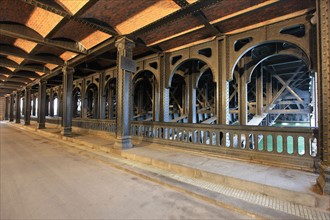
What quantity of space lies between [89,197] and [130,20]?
14.2 feet

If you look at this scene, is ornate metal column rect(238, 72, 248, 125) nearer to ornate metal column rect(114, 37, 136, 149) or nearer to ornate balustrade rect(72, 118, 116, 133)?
ornate metal column rect(114, 37, 136, 149)

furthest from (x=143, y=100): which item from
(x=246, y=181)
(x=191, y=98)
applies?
(x=246, y=181)

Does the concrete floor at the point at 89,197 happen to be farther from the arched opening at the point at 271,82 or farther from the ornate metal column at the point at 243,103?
the ornate metal column at the point at 243,103

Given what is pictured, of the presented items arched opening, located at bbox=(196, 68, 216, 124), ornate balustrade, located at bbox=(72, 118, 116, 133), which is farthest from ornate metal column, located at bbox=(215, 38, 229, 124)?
ornate balustrade, located at bbox=(72, 118, 116, 133)

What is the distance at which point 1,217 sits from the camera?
82.9 inches

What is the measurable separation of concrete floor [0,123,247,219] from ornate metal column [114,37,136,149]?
→ 1.31m

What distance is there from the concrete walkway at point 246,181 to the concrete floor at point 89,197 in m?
0.37

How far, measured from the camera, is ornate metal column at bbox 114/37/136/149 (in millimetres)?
5219

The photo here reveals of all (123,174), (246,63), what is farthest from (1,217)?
(246,63)

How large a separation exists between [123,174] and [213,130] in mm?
2583

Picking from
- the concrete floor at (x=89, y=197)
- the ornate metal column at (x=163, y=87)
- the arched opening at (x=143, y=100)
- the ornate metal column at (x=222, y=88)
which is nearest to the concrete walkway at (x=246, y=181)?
the concrete floor at (x=89, y=197)

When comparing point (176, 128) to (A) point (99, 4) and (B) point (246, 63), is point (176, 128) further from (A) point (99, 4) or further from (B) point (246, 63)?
(A) point (99, 4)

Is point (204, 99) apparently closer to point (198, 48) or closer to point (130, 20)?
point (198, 48)

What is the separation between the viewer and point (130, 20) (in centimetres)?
467
